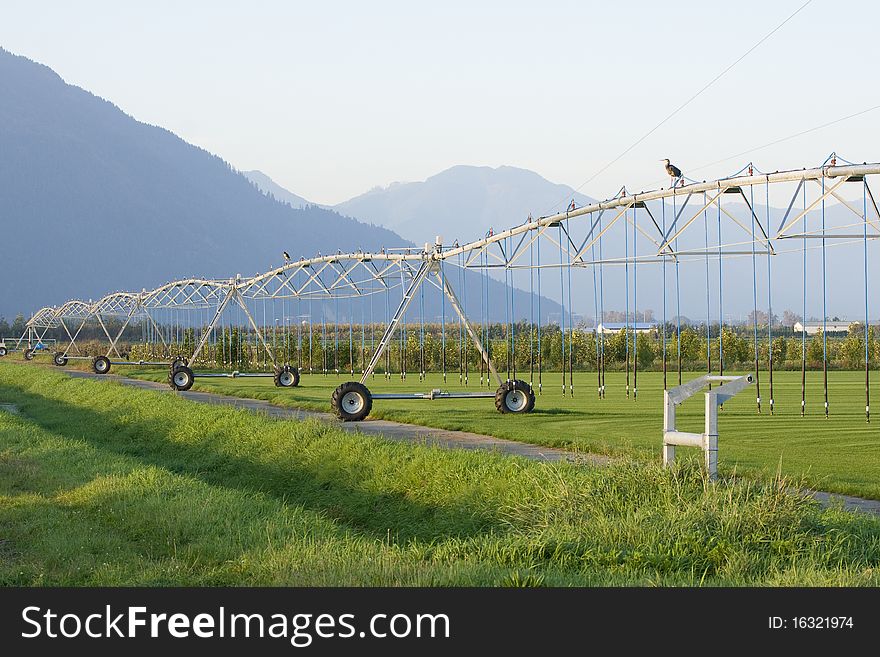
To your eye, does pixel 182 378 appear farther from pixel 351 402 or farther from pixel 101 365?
pixel 101 365

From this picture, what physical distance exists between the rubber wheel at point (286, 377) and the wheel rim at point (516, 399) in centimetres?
1509

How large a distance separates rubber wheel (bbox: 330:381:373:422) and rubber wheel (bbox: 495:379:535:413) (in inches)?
130

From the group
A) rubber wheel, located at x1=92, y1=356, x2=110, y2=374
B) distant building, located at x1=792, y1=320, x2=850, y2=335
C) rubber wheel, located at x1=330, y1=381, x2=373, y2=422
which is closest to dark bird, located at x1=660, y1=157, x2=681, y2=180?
rubber wheel, located at x1=330, y1=381, x2=373, y2=422

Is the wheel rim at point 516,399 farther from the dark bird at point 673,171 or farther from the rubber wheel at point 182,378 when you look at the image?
the rubber wheel at point 182,378

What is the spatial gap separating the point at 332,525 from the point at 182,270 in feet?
564

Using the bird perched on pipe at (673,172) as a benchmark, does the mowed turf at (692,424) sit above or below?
below

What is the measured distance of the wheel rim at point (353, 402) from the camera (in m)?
25.0

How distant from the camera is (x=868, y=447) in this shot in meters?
19.2

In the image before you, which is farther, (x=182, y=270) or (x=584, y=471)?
(x=182, y=270)

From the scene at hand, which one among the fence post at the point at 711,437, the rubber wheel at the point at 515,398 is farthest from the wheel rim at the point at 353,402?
the fence post at the point at 711,437

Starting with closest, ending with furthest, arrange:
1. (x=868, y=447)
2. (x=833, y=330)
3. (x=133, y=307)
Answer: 1. (x=868, y=447)
2. (x=133, y=307)
3. (x=833, y=330)
